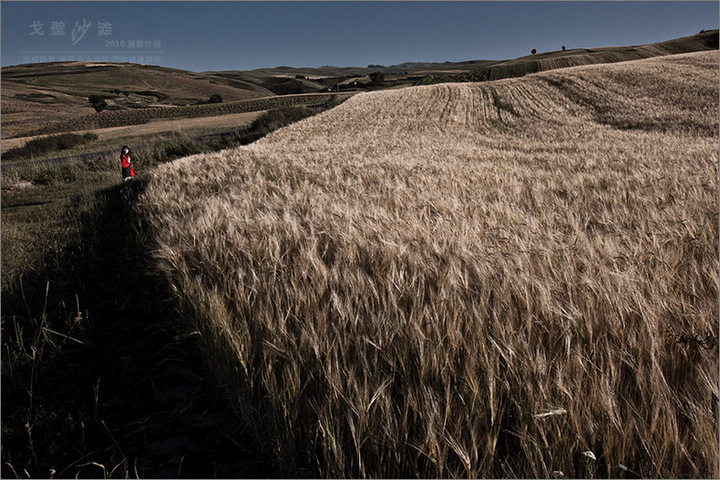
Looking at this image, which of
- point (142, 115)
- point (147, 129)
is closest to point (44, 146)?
point (147, 129)

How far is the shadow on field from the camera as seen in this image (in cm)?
139

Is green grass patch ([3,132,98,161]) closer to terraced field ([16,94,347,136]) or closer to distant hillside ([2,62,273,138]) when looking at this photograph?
terraced field ([16,94,347,136])

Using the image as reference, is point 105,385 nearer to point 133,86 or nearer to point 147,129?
point 147,129

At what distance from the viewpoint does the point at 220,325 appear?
1.67m

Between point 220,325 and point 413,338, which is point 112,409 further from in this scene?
point 413,338

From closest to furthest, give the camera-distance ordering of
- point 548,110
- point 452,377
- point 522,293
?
point 452,377 → point 522,293 → point 548,110

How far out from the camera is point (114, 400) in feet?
5.77

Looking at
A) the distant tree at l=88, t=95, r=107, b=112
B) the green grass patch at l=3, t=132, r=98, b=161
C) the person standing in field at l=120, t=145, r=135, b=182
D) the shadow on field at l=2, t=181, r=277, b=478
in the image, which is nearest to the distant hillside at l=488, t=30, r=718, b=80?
the green grass patch at l=3, t=132, r=98, b=161

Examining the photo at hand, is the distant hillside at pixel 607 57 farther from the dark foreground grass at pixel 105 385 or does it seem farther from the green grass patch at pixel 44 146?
the dark foreground grass at pixel 105 385

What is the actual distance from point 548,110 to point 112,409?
24.9 m

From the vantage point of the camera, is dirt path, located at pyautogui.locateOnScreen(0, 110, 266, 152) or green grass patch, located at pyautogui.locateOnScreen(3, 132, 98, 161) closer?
green grass patch, located at pyautogui.locateOnScreen(3, 132, 98, 161)

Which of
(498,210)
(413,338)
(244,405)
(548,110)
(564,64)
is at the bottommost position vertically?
(244,405)

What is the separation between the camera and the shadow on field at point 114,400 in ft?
4.55

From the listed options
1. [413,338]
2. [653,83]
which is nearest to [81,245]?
[413,338]
